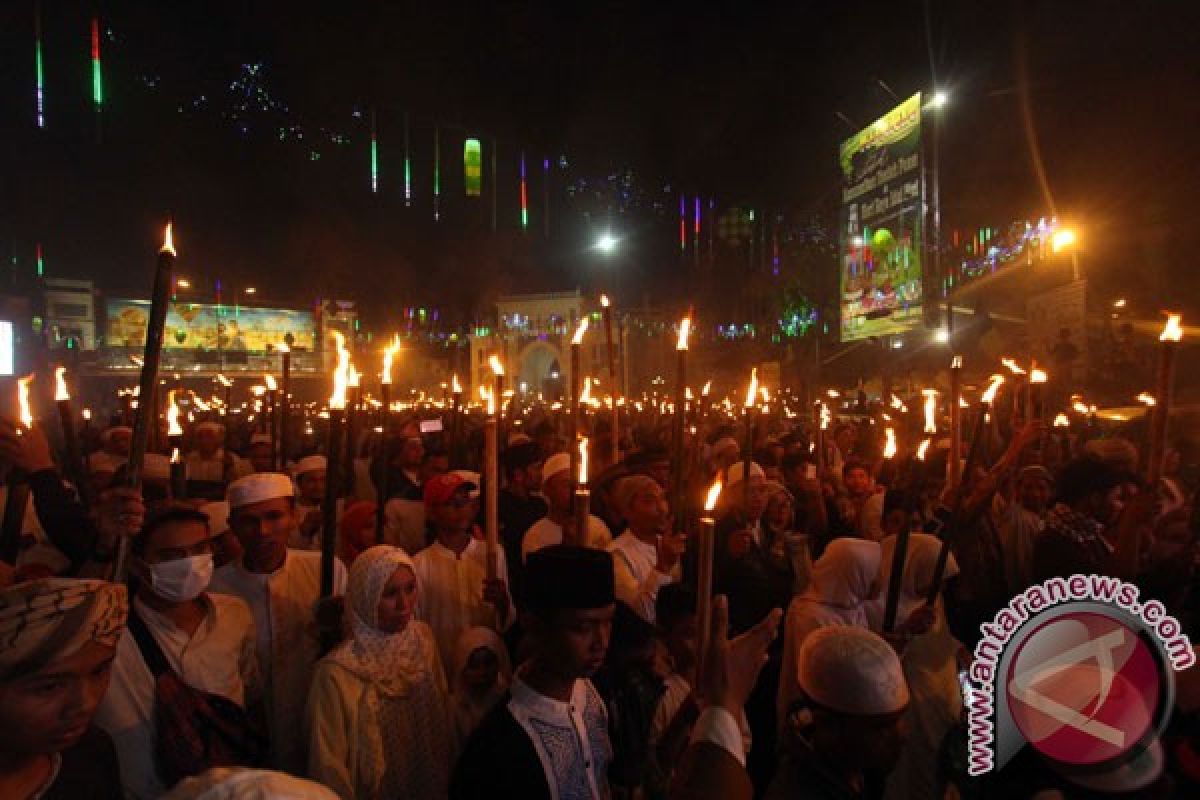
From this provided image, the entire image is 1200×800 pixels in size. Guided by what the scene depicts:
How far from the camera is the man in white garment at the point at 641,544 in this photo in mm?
3916

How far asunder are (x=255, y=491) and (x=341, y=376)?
107 cm

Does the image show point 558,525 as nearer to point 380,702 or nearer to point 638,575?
point 638,575

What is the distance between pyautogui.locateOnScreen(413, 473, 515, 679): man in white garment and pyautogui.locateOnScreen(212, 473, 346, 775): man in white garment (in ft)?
1.44

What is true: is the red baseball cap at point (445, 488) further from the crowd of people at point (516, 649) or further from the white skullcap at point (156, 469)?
the white skullcap at point (156, 469)

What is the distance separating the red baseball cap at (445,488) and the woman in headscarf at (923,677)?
225 cm

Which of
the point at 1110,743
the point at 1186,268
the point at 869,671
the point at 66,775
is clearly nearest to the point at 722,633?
the point at 869,671

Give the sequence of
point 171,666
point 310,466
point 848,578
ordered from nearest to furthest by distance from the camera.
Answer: point 171,666 < point 848,578 < point 310,466

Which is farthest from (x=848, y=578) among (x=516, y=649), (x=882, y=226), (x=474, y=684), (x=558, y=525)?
(x=882, y=226)

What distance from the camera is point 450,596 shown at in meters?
3.96

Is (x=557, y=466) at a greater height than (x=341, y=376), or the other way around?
(x=341, y=376)

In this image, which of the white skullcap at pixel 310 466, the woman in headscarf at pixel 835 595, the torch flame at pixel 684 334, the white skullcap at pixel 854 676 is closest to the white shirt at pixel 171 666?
the white skullcap at pixel 854 676

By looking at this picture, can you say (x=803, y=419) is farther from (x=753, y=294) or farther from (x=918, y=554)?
(x=753, y=294)

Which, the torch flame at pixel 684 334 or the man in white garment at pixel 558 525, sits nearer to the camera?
the torch flame at pixel 684 334

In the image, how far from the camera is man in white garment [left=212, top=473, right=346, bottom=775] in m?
3.16
